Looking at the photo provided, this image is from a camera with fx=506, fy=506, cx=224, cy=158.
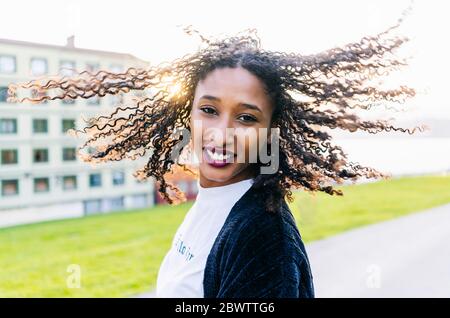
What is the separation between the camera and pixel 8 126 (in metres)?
3.63

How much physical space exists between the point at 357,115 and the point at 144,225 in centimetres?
457

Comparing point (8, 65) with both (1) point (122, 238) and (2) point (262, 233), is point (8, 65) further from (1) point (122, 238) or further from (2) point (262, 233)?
(1) point (122, 238)

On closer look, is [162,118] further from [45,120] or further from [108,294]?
[45,120]

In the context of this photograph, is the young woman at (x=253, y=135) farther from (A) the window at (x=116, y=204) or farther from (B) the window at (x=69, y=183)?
(A) the window at (x=116, y=204)

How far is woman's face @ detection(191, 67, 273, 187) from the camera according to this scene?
75cm

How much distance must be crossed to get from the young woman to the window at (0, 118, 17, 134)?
2.68m

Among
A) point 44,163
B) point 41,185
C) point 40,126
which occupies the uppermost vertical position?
point 40,126

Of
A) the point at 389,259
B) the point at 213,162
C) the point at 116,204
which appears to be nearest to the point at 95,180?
the point at 116,204

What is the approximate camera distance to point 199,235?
0.78m

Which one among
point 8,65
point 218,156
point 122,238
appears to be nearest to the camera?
point 218,156

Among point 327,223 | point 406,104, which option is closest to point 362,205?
point 327,223

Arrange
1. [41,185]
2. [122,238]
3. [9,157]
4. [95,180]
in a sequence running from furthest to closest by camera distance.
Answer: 1. [95,180]
2. [122,238]
3. [41,185]
4. [9,157]

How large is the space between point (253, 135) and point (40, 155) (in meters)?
3.68

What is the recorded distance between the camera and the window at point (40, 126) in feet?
11.2
